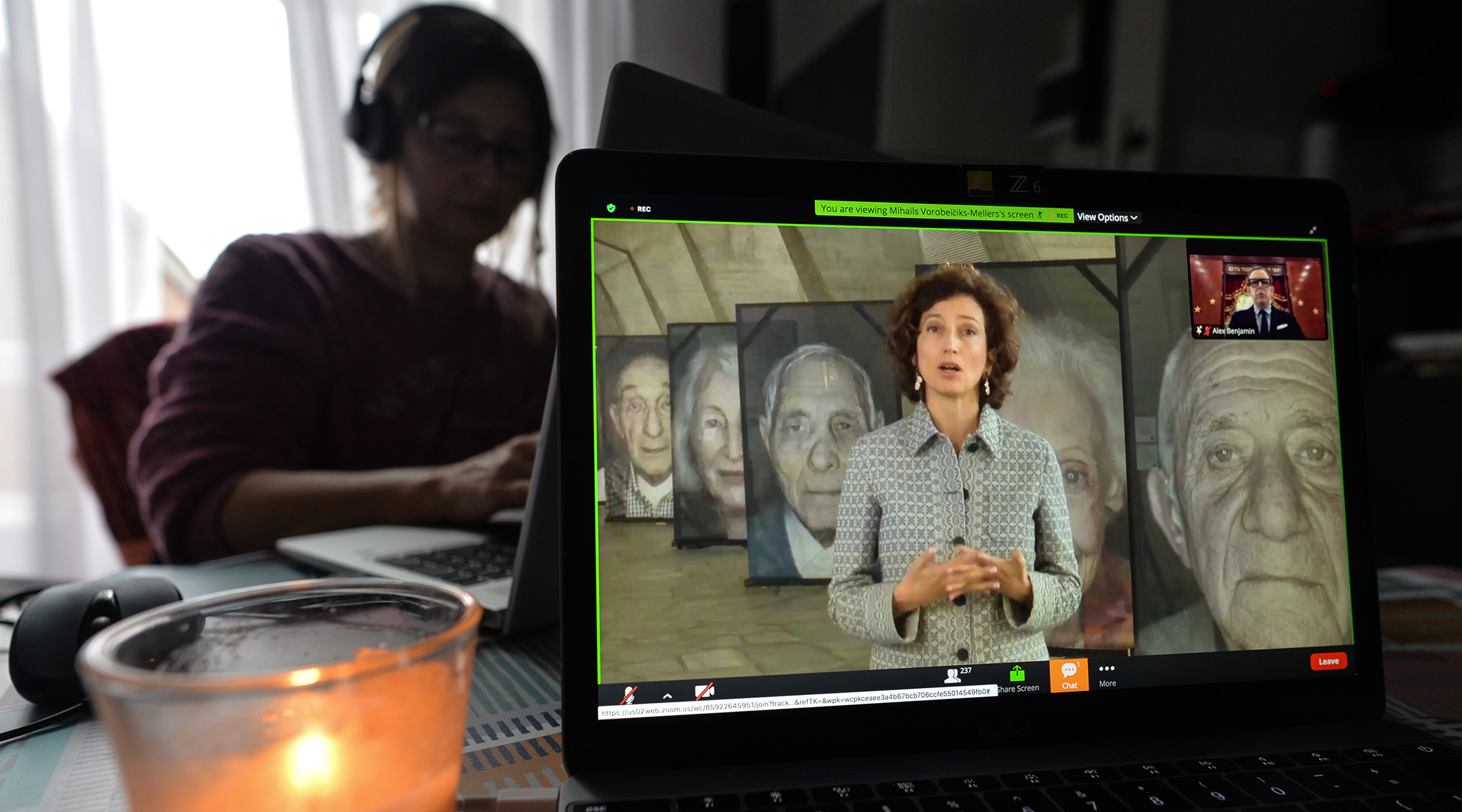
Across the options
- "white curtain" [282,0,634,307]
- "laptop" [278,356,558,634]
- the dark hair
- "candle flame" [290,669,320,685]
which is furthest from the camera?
"white curtain" [282,0,634,307]

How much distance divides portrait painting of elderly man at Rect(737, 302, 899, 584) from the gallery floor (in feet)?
0.05

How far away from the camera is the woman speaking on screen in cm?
38

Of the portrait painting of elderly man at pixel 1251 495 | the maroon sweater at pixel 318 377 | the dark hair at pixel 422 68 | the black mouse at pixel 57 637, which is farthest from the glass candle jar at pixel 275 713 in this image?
the dark hair at pixel 422 68

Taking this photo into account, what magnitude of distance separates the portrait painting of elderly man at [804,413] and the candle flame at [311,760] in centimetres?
20

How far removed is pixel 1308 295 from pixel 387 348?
119 centimetres

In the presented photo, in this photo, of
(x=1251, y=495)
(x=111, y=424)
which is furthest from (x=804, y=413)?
(x=111, y=424)

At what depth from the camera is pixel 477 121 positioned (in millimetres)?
1191

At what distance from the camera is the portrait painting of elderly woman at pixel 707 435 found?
386 millimetres

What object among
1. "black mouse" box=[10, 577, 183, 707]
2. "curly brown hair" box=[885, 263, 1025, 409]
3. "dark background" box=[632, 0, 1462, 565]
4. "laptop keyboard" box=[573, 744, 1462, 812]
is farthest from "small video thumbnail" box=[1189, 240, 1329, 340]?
"dark background" box=[632, 0, 1462, 565]

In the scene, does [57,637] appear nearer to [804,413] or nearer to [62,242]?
[804,413]

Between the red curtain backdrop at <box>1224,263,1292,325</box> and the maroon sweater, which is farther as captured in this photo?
the maroon sweater

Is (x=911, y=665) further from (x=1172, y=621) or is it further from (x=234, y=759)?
(x=234, y=759)

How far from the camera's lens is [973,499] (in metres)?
0.39

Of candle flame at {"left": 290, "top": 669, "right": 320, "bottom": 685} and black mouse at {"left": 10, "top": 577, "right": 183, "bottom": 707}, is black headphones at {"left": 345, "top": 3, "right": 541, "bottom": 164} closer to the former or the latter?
black mouse at {"left": 10, "top": 577, "right": 183, "bottom": 707}
